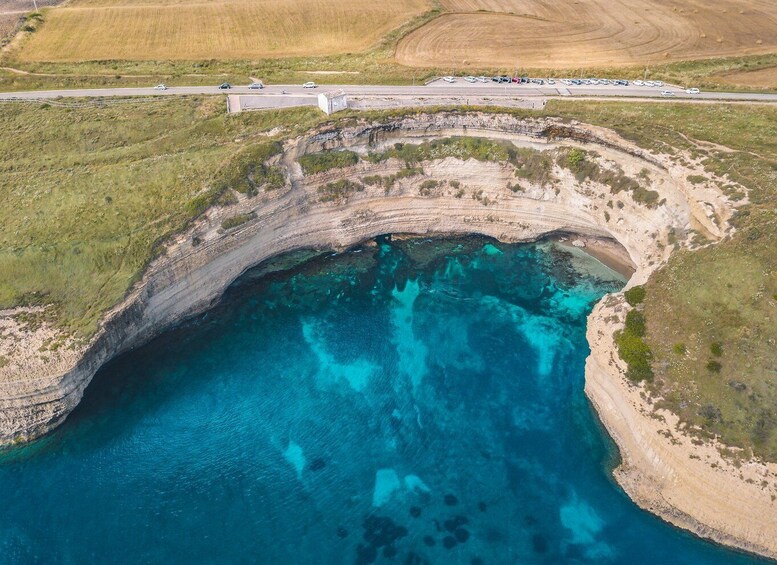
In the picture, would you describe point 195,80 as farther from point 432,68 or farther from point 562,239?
point 562,239

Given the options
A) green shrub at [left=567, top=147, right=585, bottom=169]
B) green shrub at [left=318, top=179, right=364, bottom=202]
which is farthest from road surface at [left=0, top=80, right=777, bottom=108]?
green shrub at [left=318, top=179, right=364, bottom=202]

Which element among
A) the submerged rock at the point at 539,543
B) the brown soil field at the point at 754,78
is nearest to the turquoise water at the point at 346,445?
the submerged rock at the point at 539,543

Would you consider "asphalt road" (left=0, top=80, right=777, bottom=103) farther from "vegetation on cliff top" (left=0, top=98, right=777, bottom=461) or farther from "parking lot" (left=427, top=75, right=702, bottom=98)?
"vegetation on cliff top" (left=0, top=98, right=777, bottom=461)

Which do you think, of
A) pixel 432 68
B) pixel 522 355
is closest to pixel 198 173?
pixel 522 355

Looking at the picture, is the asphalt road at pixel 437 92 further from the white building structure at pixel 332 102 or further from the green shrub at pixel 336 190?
the green shrub at pixel 336 190

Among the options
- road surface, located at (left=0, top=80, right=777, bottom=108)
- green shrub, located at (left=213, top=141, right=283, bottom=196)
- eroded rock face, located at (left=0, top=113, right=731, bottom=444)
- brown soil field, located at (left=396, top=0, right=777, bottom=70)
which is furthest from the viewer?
brown soil field, located at (left=396, top=0, right=777, bottom=70)

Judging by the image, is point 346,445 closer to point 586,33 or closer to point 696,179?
point 696,179
